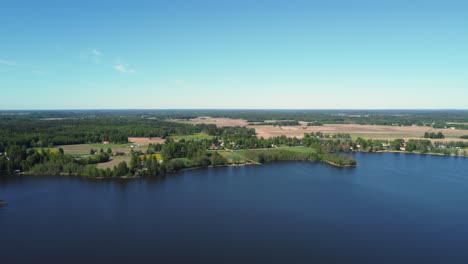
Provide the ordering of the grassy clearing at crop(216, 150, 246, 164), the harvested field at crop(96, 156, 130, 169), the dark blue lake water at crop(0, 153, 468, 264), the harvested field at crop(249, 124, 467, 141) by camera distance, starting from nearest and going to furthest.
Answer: the dark blue lake water at crop(0, 153, 468, 264) → the harvested field at crop(96, 156, 130, 169) → the grassy clearing at crop(216, 150, 246, 164) → the harvested field at crop(249, 124, 467, 141)

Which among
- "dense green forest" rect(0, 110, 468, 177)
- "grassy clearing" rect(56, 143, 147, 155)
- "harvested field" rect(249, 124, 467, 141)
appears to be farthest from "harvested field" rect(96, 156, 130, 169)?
"harvested field" rect(249, 124, 467, 141)

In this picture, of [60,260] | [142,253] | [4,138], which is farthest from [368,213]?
[4,138]

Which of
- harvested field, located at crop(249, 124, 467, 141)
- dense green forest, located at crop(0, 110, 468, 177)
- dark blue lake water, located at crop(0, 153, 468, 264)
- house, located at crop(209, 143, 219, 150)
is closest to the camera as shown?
dark blue lake water, located at crop(0, 153, 468, 264)

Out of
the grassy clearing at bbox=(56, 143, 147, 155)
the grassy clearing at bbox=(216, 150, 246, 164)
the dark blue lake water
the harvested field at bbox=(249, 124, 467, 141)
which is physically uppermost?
the harvested field at bbox=(249, 124, 467, 141)

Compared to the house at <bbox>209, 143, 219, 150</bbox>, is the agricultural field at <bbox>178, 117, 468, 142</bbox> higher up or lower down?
higher up

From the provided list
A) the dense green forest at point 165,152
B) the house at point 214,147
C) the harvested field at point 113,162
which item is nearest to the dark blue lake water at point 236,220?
the dense green forest at point 165,152

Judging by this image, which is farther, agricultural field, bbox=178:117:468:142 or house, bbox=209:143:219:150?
agricultural field, bbox=178:117:468:142

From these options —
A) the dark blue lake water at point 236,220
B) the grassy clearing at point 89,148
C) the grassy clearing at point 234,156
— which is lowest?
the dark blue lake water at point 236,220

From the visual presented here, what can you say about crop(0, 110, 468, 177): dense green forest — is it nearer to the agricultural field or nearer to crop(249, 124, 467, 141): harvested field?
crop(249, 124, 467, 141): harvested field

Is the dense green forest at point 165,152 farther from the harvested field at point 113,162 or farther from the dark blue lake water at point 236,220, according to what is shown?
the dark blue lake water at point 236,220

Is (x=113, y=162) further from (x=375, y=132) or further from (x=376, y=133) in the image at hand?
(x=375, y=132)
